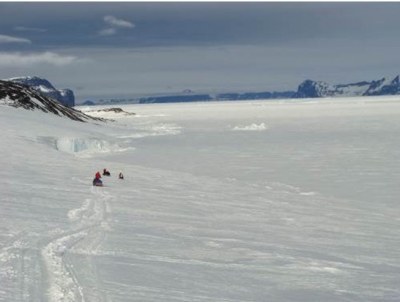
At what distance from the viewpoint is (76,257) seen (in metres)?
12.0

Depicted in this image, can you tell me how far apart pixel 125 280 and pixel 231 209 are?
10.9 meters

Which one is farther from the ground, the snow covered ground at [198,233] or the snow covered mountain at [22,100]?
the snow covered mountain at [22,100]

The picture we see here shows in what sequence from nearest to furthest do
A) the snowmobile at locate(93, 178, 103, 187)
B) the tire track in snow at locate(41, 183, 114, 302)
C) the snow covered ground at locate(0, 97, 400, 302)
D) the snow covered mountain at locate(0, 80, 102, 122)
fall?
the tire track in snow at locate(41, 183, 114, 302)
the snow covered ground at locate(0, 97, 400, 302)
the snowmobile at locate(93, 178, 103, 187)
the snow covered mountain at locate(0, 80, 102, 122)

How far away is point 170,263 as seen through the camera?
41.4 feet

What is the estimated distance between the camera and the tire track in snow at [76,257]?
948 cm

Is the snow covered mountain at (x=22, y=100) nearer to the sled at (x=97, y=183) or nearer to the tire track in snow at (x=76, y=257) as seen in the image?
the sled at (x=97, y=183)

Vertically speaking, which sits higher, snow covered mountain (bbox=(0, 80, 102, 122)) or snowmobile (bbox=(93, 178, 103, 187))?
snow covered mountain (bbox=(0, 80, 102, 122))

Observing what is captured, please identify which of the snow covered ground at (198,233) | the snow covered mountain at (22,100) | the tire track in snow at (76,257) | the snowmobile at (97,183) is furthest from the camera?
the snow covered mountain at (22,100)

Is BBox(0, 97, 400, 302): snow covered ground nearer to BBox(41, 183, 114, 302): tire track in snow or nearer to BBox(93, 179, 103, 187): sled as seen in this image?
BBox(41, 183, 114, 302): tire track in snow

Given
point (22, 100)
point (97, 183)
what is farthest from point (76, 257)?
point (22, 100)

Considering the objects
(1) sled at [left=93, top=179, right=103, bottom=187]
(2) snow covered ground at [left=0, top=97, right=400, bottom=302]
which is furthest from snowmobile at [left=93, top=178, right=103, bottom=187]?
(2) snow covered ground at [left=0, top=97, right=400, bottom=302]

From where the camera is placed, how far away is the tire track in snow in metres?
9.48

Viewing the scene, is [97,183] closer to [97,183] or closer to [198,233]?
[97,183]

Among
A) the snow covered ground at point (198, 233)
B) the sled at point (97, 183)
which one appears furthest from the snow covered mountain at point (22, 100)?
the sled at point (97, 183)
